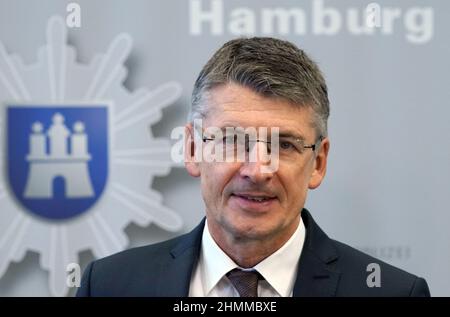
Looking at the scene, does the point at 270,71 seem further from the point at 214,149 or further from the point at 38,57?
the point at 38,57

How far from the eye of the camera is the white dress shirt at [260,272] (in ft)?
3.90

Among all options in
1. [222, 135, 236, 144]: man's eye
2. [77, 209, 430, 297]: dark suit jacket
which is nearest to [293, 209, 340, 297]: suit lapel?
[77, 209, 430, 297]: dark suit jacket

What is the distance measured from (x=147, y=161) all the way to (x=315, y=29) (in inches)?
24.3

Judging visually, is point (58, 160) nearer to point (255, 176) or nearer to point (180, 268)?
point (180, 268)

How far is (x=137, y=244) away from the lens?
1.79m

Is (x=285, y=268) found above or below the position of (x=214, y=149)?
below

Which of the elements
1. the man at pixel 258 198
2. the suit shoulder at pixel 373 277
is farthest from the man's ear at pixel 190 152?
the suit shoulder at pixel 373 277

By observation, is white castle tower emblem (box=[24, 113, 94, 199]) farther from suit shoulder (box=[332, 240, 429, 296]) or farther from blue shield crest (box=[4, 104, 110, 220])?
suit shoulder (box=[332, 240, 429, 296])

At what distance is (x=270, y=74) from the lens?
1.13 metres

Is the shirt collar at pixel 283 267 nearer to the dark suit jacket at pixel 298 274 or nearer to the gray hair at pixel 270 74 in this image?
the dark suit jacket at pixel 298 274

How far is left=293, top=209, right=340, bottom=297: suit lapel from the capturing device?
1163 mm

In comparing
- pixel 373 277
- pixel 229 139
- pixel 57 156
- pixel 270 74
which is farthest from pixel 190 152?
pixel 57 156
